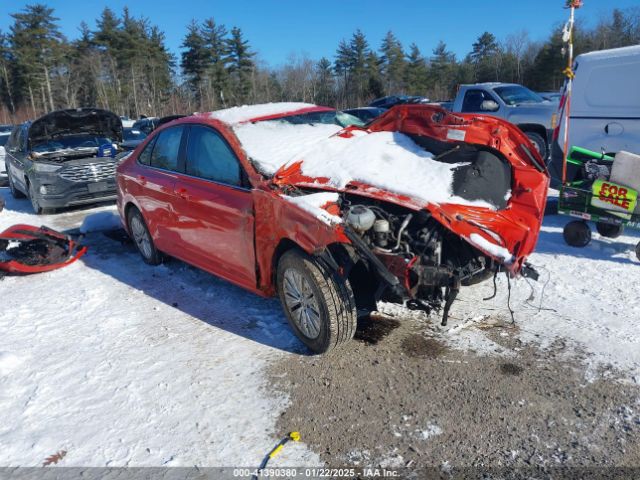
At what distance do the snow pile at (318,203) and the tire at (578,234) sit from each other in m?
3.54

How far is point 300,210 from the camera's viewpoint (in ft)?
11.5

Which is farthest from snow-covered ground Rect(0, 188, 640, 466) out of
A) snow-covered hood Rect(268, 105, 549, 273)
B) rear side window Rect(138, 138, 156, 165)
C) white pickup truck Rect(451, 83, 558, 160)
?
white pickup truck Rect(451, 83, 558, 160)

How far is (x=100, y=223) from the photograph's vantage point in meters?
7.68

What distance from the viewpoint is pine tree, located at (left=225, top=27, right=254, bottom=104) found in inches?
2060

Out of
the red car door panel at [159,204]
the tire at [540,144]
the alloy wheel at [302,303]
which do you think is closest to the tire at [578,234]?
the alloy wheel at [302,303]

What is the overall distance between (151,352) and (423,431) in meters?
2.17

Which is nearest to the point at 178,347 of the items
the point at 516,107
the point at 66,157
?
the point at 66,157

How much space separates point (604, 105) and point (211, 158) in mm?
5736

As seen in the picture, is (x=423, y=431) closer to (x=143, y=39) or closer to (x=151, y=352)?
(x=151, y=352)

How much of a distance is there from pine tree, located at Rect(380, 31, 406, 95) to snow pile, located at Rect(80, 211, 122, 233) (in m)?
46.7

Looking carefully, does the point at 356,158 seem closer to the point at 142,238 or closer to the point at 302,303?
the point at 302,303

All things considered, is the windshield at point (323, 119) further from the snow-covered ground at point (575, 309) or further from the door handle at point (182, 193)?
the snow-covered ground at point (575, 309)

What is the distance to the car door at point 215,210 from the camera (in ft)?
13.3

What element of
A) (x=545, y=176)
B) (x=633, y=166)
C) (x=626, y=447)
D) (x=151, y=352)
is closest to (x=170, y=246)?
(x=151, y=352)
